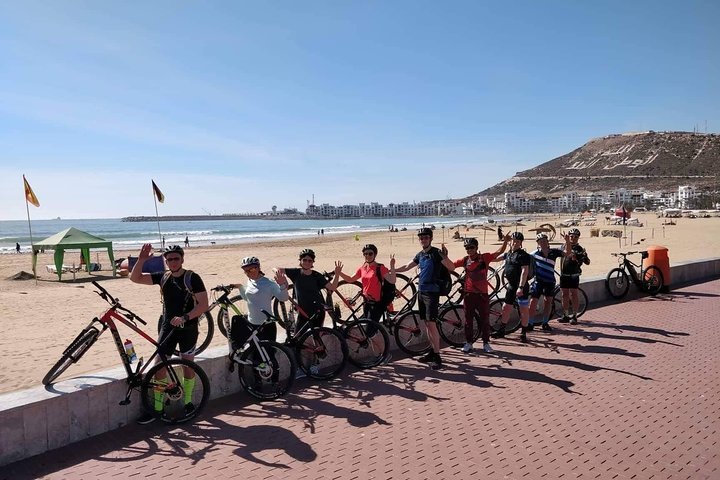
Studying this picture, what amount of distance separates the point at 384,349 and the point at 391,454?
2299mm

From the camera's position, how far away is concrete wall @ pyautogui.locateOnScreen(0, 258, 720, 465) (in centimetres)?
365

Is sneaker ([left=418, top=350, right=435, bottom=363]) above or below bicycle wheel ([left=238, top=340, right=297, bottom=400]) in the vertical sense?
below

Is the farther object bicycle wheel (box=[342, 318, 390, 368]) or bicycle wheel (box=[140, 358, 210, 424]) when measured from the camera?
bicycle wheel (box=[342, 318, 390, 368])

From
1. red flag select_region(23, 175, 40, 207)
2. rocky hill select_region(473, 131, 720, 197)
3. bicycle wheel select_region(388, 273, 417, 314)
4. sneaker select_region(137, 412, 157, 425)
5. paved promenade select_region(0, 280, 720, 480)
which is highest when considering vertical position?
rocky hill select_region(473, 131, 720, 197)

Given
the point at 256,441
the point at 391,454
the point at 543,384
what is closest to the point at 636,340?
the point at 543,384

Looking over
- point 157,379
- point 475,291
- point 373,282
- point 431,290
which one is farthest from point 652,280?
point 157,379

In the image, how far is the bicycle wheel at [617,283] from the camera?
33.7ft

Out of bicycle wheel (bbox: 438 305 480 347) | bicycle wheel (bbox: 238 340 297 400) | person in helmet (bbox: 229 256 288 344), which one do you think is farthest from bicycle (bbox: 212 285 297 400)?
bicycle wheel (bbox: 438 305 480 347)

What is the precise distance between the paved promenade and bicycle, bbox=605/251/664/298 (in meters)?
4.06

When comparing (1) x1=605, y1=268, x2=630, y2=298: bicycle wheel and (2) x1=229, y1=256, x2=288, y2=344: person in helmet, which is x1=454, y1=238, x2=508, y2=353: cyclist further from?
(1) x1=605, y1=268, x2=630, y2=298: bicycle wheel

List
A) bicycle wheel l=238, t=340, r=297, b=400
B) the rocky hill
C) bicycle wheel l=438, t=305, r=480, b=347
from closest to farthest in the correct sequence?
bicycle wheel l=238, t=340, r=297, b=400 → bicycle wheel l=438, t=305, r=480, b=347 → the rocky hill

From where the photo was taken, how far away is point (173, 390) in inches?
173

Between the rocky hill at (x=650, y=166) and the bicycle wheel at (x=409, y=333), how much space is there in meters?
136

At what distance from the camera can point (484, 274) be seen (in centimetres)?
642
